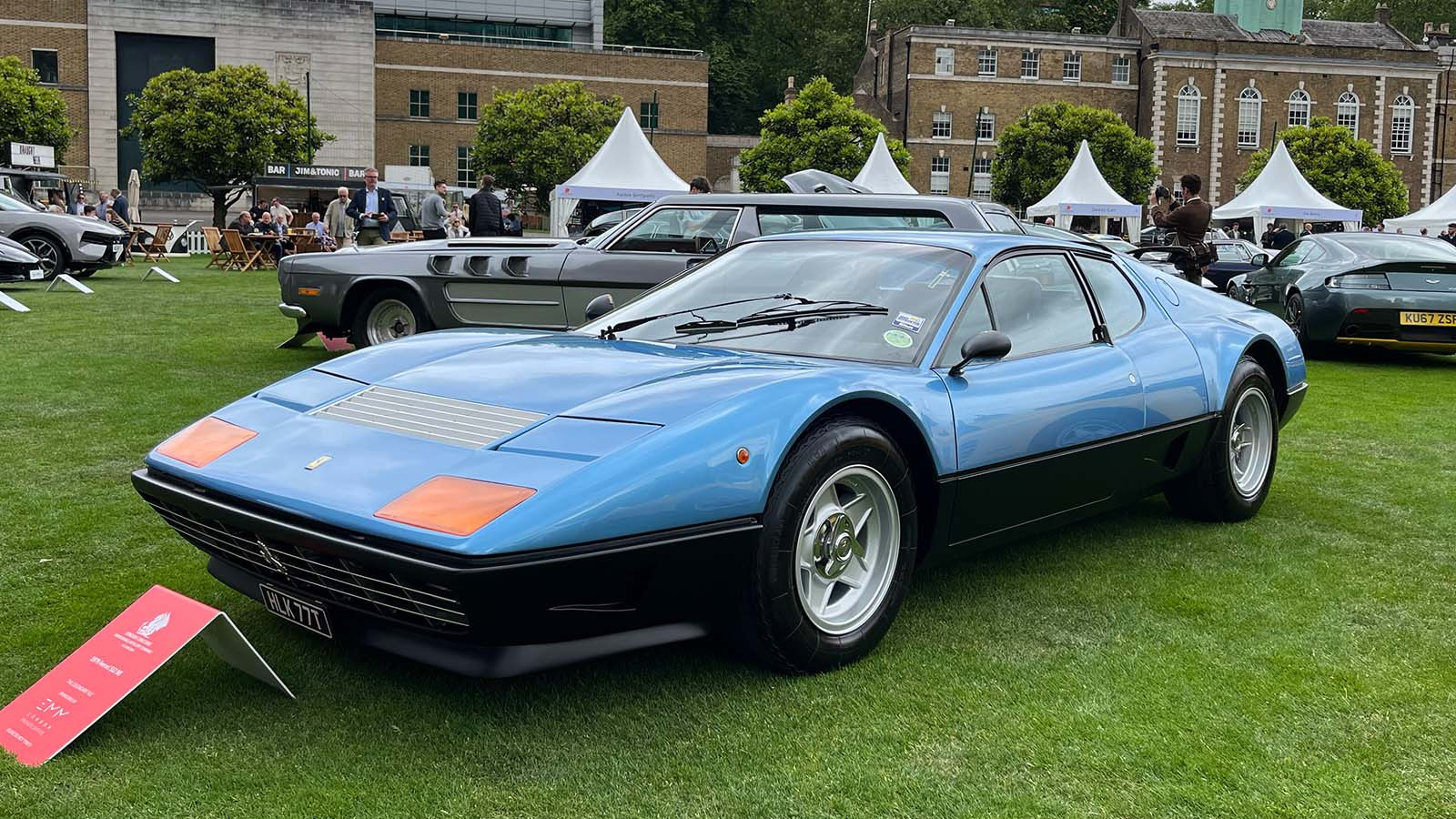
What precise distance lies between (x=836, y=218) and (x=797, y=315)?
514cm

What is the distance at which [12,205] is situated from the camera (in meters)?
18.5

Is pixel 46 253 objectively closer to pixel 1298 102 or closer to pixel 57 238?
pixel 57 238

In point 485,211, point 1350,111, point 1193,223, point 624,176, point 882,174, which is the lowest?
point 1193,223

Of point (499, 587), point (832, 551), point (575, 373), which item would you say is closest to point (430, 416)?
point (575, 373)

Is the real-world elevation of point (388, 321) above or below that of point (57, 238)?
below

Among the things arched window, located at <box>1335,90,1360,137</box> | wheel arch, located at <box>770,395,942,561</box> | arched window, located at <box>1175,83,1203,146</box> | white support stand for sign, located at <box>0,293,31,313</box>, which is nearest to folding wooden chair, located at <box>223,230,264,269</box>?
white support stand for sign, located at <box>0,293,31,313</box>

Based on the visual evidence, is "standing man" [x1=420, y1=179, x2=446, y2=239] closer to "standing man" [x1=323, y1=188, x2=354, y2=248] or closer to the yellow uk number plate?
"standing man" [x1=323, y1=188, x2=354, y2=248]

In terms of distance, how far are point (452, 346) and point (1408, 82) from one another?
6818 centimetres

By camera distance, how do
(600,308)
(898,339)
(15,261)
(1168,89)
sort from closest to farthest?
(898,339), (600,308), (15,261), (1168,89)

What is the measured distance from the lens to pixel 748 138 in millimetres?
69625

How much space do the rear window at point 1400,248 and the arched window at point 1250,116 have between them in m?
52.0

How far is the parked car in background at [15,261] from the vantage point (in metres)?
16.0

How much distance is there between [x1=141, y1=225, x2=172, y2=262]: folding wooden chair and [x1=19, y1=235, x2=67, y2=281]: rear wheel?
8.27 m

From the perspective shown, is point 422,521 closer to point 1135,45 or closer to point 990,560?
point 990,560
